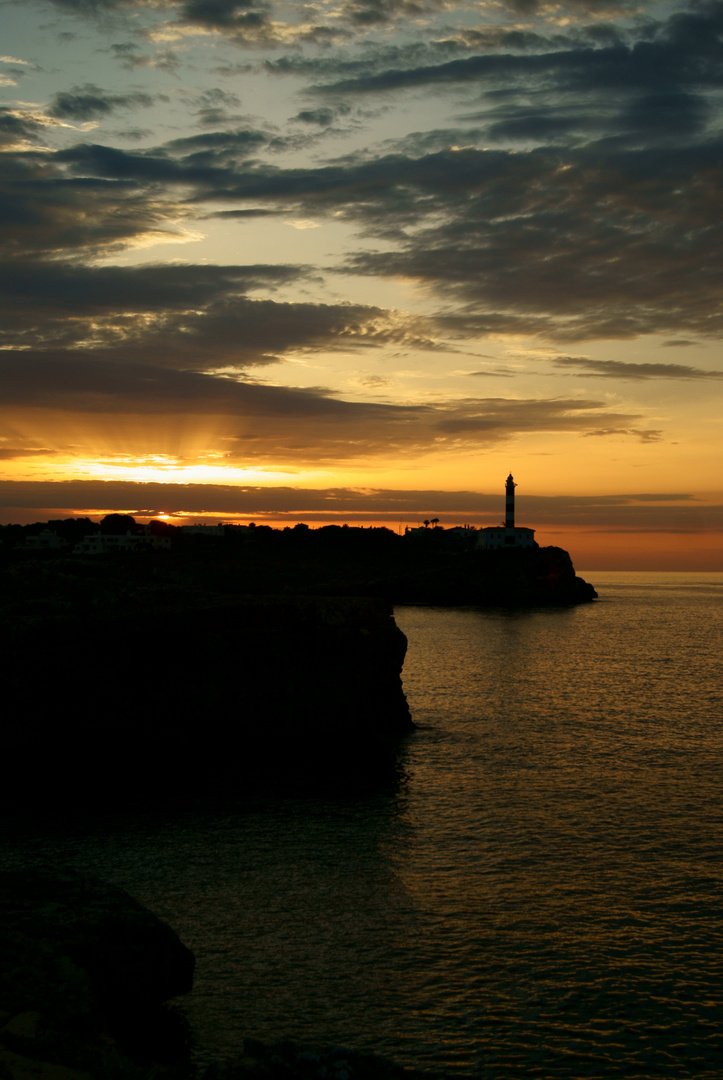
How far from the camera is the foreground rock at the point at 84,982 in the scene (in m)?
12.6

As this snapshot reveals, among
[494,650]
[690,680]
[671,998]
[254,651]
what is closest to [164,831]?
[254,651]

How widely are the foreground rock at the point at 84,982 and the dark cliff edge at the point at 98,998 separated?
0.07 ft

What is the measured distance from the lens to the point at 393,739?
4506cm

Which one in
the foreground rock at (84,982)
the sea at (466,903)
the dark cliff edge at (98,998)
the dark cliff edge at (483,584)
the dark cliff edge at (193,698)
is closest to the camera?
the dark cliff edge at (98,998)

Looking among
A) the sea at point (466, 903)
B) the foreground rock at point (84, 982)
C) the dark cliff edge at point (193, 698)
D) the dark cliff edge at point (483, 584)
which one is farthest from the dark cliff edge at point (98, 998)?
the dark cliff edge at point (483, 584)

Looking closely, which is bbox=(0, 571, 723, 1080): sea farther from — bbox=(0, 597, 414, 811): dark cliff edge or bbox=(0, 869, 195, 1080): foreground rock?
bbox=(0, 597, 414, 811): dark cliff edge

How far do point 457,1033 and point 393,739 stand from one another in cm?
2777

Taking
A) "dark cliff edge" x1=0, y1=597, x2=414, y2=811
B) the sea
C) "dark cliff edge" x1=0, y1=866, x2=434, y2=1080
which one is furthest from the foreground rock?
"dark cliff edge" x1=0, y1=597, x2=414, y2=811

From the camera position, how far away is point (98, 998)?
50.4 feet

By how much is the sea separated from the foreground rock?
1260mm

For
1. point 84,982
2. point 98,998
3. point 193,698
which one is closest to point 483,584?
point 193,698

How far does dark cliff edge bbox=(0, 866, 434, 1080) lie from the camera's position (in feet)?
40.5

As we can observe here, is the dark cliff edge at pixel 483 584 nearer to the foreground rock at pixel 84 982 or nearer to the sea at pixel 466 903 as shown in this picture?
the sea at pixel 466 903

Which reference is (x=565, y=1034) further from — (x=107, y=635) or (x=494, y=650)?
(x=494, y=650)
